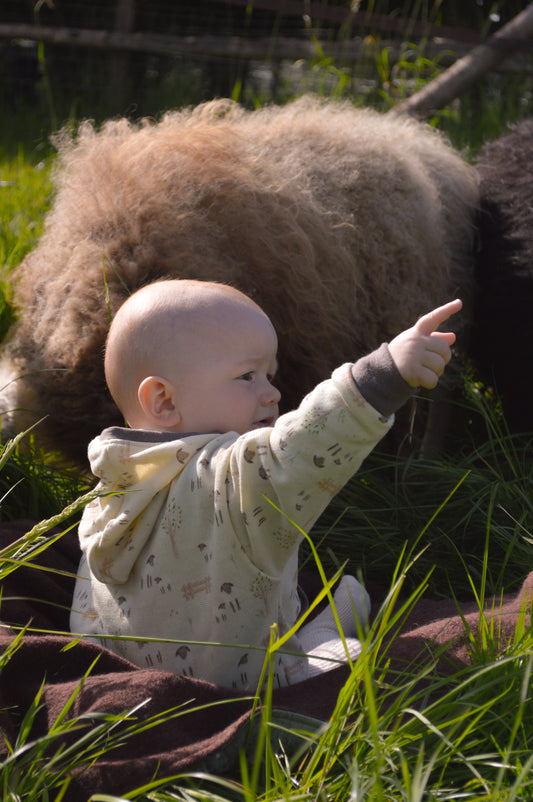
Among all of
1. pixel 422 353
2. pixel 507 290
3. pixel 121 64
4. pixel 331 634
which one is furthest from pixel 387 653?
pixel 121 64

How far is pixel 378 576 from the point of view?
6.42 ft

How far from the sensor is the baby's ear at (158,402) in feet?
4.77

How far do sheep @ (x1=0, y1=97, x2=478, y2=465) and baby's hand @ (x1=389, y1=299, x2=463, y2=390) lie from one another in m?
0.68

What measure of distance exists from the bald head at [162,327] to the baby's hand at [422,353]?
33 centimetres

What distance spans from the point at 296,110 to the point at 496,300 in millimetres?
847

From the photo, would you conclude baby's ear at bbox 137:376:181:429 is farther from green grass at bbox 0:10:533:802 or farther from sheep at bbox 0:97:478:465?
sheep at bbox 0:97:478:465

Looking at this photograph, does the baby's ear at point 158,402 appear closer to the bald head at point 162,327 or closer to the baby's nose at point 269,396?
the bald head at point 162,327

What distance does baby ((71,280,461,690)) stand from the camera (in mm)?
1247

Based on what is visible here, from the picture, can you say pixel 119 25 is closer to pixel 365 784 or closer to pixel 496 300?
pixel 496 300

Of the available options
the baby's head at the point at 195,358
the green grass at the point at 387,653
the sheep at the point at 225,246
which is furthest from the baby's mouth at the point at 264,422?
the sheep at the point at 225,246

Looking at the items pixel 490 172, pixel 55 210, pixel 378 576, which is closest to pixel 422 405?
pixel 378 576

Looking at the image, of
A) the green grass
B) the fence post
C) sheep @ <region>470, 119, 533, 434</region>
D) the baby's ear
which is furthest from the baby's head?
the fence post

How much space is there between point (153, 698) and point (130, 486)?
36cm

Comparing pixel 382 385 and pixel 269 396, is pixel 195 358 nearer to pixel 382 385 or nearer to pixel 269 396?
pixel 269 396
